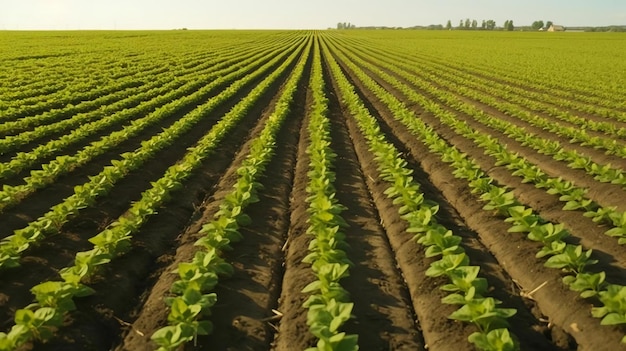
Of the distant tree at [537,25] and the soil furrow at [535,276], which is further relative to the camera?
the distant tree at [537,25]

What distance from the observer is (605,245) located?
5676mm

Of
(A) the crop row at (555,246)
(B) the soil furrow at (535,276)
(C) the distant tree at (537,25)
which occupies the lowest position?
(B) the soil furrow at (535,276)

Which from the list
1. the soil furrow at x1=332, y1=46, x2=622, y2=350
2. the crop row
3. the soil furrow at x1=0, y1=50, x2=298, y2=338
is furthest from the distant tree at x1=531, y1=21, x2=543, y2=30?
the soil furrow at x1=332, y1=46, x2=622, y2=350

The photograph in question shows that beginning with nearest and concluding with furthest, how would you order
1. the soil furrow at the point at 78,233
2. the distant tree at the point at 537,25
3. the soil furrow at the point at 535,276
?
the soil furrow at the point at 535,276 < the soil furrow at the point at 78,233 < the distant tree at the point at 537,25

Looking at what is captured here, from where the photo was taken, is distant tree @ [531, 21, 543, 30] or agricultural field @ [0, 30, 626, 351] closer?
agricultural field @ [0, 30, 626, 351]

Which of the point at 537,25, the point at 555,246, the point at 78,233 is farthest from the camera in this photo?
the point at 537,25

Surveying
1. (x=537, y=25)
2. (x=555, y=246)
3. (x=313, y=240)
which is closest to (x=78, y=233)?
(x=313, y=240)

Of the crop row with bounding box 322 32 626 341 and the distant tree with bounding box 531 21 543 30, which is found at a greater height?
the distant tree with bounding box 531 21 543 30

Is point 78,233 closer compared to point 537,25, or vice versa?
point 78,233

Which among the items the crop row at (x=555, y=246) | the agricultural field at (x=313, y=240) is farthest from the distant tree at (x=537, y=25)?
the crop row at (x=555, y=246)

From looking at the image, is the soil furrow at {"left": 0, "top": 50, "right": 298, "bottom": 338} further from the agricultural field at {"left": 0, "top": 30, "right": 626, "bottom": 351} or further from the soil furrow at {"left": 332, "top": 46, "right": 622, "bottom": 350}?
the soil furrow at {"left": 332, "top": 46, "right": 622, "bottom": 350}

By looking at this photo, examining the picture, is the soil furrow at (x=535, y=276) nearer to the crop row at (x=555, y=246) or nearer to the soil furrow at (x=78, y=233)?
the crop row at (x=555, y=246)

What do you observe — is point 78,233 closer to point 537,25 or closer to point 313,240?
point 313,240

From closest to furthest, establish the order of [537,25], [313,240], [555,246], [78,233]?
[555,246], [313,240], [78,233], [537,25]
